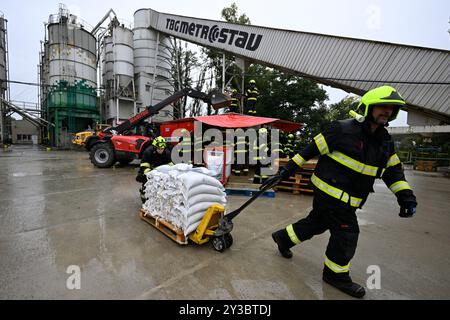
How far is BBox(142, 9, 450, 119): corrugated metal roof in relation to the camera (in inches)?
292

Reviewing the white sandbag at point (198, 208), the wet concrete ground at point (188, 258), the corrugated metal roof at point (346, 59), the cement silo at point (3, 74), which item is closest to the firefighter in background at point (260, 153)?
the wet concrete ground at point (188, 258)

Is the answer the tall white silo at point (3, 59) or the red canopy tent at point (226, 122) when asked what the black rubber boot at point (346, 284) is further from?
the tall white silo at point (3, 59)

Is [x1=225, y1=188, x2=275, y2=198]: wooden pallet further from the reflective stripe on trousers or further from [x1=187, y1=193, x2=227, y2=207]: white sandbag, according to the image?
the reflective stripe on trousers

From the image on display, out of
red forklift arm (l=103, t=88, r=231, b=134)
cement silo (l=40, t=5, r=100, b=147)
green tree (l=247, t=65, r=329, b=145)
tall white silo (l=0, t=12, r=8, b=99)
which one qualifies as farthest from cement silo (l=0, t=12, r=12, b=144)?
green tree (l=247, t=65, r=329, b=145)

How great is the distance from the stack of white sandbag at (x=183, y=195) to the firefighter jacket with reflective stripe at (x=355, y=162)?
4.60 feet

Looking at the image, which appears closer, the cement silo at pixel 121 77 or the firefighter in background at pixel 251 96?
the firefighter in background at pixel 251 96

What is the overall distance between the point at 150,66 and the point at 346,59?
54.3ft

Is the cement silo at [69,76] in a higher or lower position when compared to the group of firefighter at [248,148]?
higher

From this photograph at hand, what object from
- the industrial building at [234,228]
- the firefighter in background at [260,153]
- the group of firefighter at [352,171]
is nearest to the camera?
the group of firefighter at [352,171]

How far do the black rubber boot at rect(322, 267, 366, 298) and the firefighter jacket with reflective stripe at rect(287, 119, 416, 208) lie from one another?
0.71 metres

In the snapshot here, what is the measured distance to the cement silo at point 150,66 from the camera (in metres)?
19.0

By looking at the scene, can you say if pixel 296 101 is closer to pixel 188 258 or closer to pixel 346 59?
pixel 346 59
